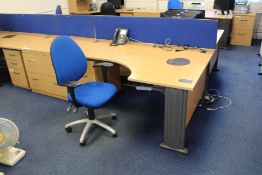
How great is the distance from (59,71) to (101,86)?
0.46 metres

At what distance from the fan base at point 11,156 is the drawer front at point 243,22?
4694 millimetres

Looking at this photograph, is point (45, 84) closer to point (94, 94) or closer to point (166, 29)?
point (94, 94)

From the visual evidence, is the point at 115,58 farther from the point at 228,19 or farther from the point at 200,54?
the point at 228,19

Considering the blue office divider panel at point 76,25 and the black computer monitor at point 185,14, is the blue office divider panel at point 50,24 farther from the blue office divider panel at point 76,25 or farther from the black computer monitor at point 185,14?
the black computer monitor at point 185,14

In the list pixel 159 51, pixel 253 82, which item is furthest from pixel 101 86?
pixel 253 82

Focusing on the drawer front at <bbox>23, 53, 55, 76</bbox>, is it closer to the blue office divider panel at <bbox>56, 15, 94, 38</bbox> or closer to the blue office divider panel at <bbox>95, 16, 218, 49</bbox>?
the blue office divider panel at <bbox>56, 15, 94, 38</bbox>

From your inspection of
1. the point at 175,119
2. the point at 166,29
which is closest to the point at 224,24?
the point at 166,29

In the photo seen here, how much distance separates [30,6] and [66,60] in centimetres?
380

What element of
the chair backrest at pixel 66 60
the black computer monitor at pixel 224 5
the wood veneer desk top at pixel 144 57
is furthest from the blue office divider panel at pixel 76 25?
the black computer monitor at pixel 224 5

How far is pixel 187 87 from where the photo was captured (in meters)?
1.84

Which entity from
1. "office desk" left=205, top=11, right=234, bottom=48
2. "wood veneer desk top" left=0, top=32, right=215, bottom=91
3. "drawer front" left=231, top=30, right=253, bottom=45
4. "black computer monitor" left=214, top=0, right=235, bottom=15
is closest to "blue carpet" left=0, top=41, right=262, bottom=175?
"wood veneer desk top" left=0, top=32, right=215, bottom=91

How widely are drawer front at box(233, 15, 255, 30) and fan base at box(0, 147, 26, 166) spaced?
4694 mm

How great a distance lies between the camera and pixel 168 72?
2.11 metres

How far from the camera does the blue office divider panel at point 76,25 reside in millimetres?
3378
